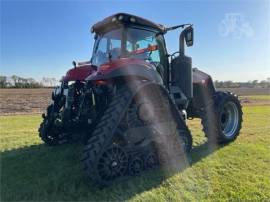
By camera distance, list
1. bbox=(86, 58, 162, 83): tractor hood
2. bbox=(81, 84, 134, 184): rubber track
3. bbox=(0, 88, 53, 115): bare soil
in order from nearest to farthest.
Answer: bbox=(81, 84, 134, 184): rubber track < bbox=(86, 58, 162, 83): tractor hood < bbox=(0, 88, 53, 115): bare soil

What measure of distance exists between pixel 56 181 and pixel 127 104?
154 cm

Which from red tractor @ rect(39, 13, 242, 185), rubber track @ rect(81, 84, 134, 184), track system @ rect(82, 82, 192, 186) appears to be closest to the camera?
rubber track @ rect(81, 84, 134, 184)

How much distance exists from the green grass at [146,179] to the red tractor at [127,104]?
0.28 meters

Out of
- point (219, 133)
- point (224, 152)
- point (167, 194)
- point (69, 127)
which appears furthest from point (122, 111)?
point (219, 133)

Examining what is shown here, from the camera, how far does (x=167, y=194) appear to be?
12.3ft

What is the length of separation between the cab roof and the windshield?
0.10 m

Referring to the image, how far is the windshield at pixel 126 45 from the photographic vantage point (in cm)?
488

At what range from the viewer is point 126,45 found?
15.9 feet

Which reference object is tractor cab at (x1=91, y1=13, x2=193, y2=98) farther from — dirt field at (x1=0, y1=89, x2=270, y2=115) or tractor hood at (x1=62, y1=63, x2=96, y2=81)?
dirt field at (x1=0, y1=89, x2=270, y2=115)

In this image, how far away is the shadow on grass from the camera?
3.71m

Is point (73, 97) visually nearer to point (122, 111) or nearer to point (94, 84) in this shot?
point (94, 84)

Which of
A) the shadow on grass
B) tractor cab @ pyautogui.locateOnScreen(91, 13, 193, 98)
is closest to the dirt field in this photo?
the shadow on grass

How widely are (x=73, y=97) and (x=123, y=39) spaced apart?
1.43m

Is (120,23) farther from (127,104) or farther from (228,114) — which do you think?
(228,114)
